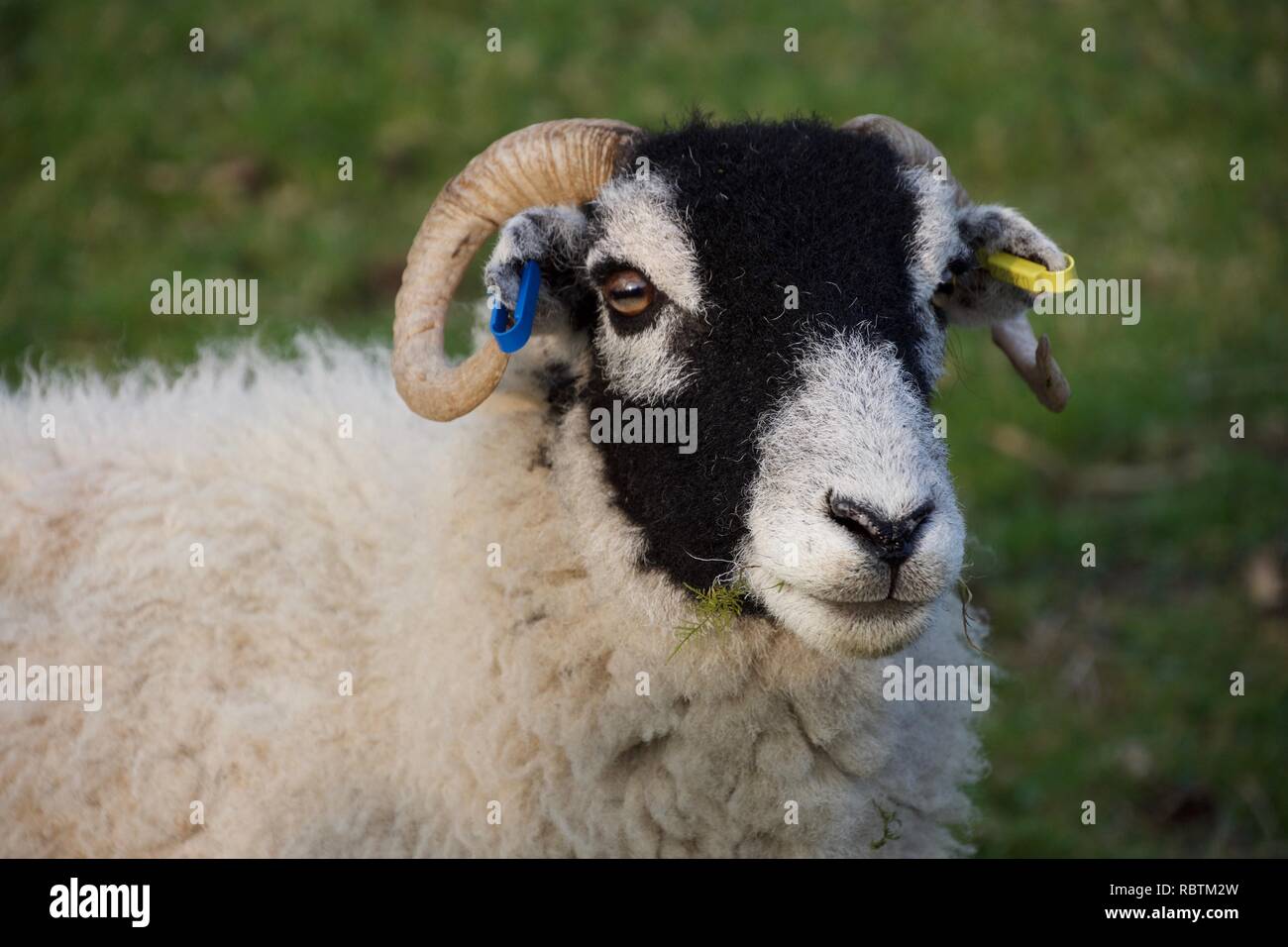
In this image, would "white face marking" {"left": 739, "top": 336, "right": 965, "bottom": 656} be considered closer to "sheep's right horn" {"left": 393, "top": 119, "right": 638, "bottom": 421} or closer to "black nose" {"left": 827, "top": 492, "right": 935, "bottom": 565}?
"black nose" {"left": 827, "top": 492, "right": 935, "bottom": 565}

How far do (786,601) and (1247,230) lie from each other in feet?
29.3

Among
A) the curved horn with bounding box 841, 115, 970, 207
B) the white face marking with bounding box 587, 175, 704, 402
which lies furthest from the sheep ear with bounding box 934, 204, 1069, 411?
the white face marking with bounding box 587, 175, 704, 402

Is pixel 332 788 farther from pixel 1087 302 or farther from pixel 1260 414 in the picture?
pixel 1260 414

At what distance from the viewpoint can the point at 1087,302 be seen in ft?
28.9

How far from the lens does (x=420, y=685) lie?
14.1 ft

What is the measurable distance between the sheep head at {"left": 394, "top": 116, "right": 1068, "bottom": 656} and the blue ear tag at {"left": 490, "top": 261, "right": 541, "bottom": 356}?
0.18 feet

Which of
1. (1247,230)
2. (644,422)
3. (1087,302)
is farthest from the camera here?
(1247,230)
